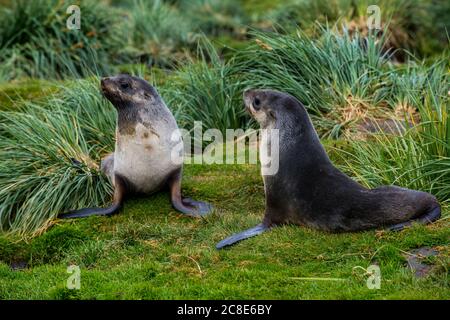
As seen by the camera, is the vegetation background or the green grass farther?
the vegetation background

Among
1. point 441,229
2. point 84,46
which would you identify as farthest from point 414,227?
point 84,46

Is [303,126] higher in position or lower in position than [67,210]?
higher

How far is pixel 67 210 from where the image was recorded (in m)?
10.1

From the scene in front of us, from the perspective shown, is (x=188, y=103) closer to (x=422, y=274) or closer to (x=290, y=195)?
(x=290, y=195)

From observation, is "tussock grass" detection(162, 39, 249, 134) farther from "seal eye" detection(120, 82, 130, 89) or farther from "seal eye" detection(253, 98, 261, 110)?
"seal eye" detection(253, 98, 261, 110)

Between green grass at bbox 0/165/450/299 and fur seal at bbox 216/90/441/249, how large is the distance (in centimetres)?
13

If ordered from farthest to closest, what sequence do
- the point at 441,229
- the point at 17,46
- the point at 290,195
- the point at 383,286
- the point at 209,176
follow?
the point at 17,46 < the point at 209,176 < the point at 290,195 < the point at 441,229 < the point at 383,286

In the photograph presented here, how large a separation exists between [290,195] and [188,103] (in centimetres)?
404

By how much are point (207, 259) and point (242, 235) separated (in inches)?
23.4

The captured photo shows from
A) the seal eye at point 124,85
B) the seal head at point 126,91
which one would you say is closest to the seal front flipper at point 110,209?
the seal head at point 126,91

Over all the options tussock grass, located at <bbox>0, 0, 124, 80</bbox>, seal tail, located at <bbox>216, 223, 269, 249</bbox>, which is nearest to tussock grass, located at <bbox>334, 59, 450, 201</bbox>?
seal tail, located at <bbox>216, 223, 269, 249</bbox>

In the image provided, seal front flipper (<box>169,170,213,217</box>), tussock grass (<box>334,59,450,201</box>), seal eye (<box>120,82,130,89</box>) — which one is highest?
seal eye (<box>120,82,130,89</box>)

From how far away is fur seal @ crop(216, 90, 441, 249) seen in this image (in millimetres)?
8195

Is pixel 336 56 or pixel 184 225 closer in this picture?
pixel 184 225
